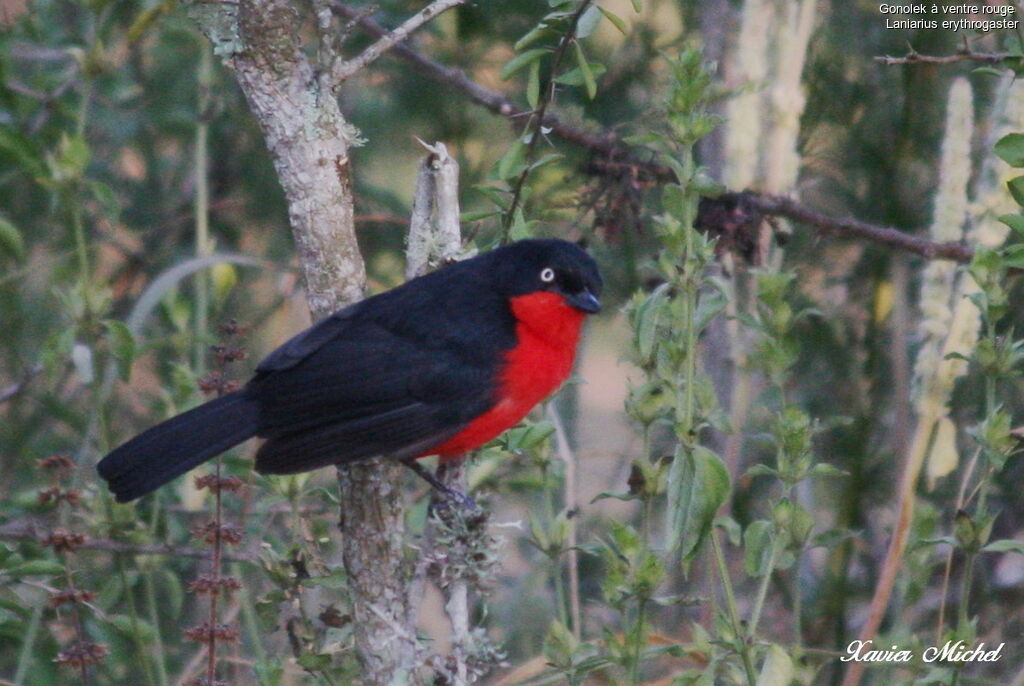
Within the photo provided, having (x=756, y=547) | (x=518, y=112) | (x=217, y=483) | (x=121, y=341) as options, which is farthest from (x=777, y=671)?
(x=518, y=112)

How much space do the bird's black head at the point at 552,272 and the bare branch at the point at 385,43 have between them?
0.75 meters

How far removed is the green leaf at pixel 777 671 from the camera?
7.60 ft

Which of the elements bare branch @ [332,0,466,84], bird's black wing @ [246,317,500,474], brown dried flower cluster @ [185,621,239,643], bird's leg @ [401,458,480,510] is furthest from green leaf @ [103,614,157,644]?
bare branch @ [332,0,466,84]

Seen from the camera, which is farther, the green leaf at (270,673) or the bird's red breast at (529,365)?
the bird's red breast at (529,365)

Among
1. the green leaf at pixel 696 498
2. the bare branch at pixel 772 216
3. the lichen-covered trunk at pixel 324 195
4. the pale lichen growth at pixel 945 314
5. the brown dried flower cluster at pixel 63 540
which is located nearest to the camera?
the green leaf at pixel 696 498

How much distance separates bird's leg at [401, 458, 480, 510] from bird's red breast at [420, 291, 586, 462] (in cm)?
6

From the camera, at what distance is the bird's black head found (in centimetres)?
322

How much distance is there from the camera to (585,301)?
129 inches

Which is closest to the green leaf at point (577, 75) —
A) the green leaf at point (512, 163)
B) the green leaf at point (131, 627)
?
the green leaf at point (512, 163)

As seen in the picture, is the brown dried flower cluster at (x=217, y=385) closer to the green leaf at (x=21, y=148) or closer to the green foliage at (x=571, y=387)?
the green foliage at (x=571, y=387)

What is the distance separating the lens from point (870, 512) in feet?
14.6

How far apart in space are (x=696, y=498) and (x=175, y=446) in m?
1.28

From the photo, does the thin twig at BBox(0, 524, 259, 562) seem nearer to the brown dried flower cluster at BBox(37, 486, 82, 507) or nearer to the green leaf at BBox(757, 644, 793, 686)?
the brown dried flower cluster at BBox(37, 486, 82, 507)

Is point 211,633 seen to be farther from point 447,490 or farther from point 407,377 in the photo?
point 407,377
